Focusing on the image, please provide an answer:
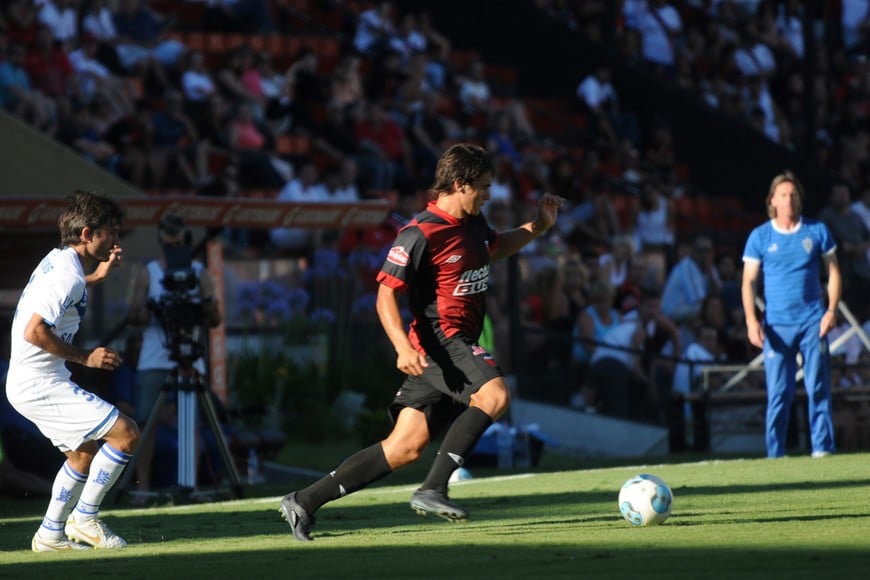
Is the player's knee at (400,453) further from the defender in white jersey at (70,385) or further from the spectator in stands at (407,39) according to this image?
the spectator in stands at (407,39)

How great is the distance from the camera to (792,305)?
42.0 ft

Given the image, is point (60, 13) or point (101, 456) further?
point (60, 13)

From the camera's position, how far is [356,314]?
57.9 feet

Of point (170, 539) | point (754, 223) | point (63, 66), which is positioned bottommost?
point (170, 539)

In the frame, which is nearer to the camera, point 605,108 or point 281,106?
point 281,106

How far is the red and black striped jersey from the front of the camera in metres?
8.26

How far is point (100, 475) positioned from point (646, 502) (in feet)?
9.27

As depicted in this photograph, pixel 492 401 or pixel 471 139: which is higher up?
pixel 471 139

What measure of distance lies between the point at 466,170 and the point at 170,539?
2.67 metres

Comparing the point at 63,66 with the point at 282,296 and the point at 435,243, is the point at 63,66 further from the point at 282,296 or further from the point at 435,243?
the point at 435,243

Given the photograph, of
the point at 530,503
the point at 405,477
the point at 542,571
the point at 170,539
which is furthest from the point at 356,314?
the point at 542,571

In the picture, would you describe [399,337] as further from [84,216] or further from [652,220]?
[652,220]

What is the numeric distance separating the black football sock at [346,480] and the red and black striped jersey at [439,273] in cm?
65

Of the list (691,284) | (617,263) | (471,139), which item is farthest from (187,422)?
(471,139)
